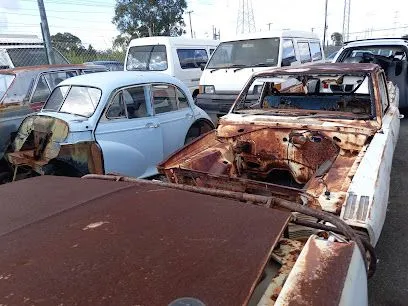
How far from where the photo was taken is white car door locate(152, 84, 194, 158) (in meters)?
5.50

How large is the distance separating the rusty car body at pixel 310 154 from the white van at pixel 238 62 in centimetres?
348

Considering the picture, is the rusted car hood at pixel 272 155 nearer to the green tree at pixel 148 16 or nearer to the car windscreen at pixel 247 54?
the car windscreen at pixel 247 54

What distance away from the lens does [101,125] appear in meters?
4.73

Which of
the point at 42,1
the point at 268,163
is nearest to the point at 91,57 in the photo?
the point at 42,1

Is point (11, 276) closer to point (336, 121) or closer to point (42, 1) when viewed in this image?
point (336, 121)

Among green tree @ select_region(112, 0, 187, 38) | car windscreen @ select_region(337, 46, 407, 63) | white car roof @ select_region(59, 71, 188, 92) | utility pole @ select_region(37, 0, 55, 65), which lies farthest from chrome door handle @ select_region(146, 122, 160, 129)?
green tree @ select_region(112, 0, 187, 38)

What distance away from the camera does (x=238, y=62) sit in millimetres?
8547

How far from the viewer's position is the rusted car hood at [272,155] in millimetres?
3074

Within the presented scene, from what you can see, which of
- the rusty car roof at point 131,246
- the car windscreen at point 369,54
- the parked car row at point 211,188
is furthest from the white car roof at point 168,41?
the rusty car roof at point 131,246

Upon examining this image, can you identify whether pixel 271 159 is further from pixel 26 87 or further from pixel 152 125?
pixel 26 87

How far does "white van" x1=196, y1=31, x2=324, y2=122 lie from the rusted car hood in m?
4.08

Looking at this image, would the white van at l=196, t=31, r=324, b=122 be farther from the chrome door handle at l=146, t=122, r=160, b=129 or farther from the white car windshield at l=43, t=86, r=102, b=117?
the white car windshield at l=43, t=86, r=102, b=117

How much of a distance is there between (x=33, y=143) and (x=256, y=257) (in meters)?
4.26

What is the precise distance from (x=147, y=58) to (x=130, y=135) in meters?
5.69
